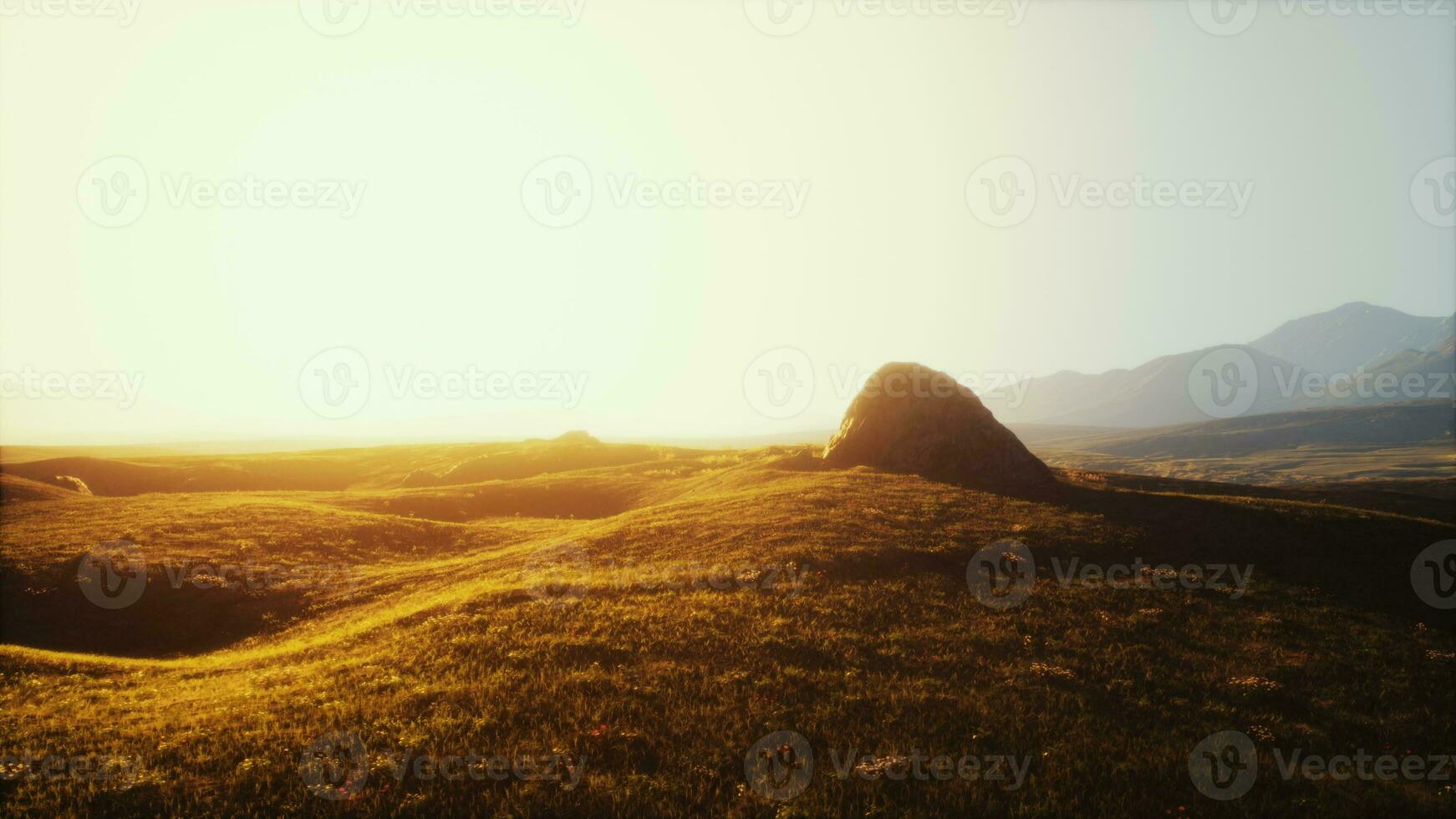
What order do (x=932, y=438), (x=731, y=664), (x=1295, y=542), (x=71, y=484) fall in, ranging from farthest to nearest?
(x=71, y=484), (x=932, y=438), (x=1295, y=542), (x=731, y=664)

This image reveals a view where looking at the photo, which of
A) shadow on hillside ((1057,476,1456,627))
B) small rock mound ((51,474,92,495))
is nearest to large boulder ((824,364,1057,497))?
shadow on hillside ((1057,476,1456,627))

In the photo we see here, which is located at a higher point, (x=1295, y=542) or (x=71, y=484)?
(x=71, y=484)

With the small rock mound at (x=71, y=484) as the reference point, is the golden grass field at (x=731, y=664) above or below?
below

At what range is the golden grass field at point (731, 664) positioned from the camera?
510 inches

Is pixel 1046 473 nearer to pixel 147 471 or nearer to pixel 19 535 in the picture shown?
pixel 19 535

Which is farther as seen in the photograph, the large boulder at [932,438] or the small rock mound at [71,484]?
the small rock mound at [71,484]

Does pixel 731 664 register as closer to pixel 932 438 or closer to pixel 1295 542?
pixel 1295 542

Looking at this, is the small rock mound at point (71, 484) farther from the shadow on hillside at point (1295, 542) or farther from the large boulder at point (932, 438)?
the shadow on hillside at point (1295, 542)

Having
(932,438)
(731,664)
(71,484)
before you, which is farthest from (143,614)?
(932,438)

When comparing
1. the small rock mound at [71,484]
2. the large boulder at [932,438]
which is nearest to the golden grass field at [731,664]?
the large boulder at [932,438]

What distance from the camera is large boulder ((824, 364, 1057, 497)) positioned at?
5044 cm

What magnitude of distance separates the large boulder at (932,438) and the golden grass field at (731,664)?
23.4 feet

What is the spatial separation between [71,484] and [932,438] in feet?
302

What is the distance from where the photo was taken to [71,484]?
65750 millimetres
